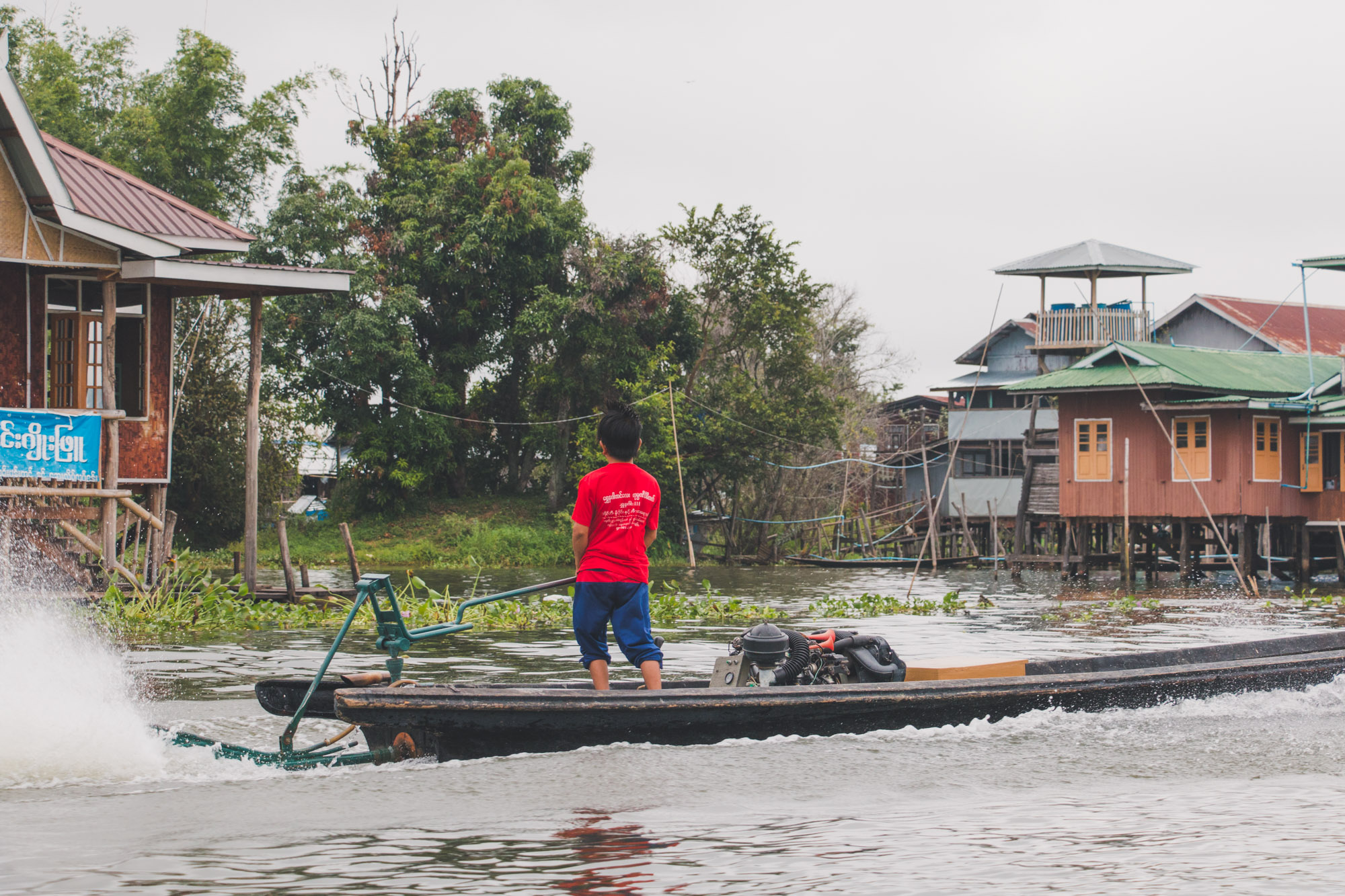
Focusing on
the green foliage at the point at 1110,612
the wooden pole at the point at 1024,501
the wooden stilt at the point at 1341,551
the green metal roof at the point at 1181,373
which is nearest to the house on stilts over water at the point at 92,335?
the green foliage at the point at 1110,612

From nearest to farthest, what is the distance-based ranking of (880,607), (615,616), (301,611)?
(615,616) → (301,611) → (880,607)

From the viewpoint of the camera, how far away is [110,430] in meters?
15.9

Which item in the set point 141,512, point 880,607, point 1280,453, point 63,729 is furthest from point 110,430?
point 1280,453

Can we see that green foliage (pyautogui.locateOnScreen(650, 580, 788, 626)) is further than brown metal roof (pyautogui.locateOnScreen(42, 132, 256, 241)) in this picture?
Yes

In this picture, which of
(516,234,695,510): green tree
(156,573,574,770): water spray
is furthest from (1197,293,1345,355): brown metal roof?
(156,573,574,770): water spray

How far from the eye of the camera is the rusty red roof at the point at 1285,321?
35.6 meters

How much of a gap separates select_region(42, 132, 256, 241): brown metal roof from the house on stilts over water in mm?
27

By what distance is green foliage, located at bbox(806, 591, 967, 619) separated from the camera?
20.3 metres

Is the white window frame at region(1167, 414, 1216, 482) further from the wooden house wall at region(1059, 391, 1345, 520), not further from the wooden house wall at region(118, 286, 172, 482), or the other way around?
the wooden house wall at region(118, 286, 172, 482)

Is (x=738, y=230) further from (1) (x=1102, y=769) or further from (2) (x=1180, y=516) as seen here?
(1) (x=1102, y=769)

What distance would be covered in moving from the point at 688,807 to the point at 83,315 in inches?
504

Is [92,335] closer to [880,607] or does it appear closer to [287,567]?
[287,567]

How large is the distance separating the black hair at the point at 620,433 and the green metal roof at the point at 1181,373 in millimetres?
22288

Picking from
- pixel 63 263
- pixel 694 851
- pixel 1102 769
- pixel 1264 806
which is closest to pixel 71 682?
pixel 694 851
